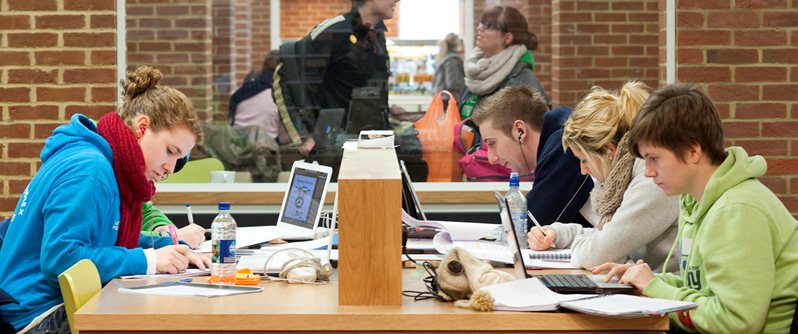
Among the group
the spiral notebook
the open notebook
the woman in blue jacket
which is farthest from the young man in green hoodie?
the woman in blue jacket

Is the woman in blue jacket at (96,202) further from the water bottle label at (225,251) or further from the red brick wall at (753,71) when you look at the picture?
the red brick wall at (753,71)

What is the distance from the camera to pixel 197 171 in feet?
20.5

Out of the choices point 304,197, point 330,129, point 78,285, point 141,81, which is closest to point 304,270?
point 78,285

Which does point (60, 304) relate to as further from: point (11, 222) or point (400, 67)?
point (400, 67)

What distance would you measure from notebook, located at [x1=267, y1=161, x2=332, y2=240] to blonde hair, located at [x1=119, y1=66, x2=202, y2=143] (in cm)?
86

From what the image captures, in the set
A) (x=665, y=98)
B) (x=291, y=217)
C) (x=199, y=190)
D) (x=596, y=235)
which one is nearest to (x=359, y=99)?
(x=199, y=190)

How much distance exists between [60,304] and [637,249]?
5.97 feet

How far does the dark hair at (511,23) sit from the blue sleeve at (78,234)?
3.18 meters

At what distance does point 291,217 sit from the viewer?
4.80 meters

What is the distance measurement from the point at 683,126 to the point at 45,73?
3729 millimetres

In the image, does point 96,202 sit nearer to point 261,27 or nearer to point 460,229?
point 460,229

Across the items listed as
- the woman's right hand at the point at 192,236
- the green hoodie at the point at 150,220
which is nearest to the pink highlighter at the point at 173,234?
the woman's right hand at the point at 192,236

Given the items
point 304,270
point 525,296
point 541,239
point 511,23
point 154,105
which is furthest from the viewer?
point 511,23

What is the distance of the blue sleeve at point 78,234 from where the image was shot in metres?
3.38
